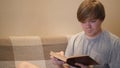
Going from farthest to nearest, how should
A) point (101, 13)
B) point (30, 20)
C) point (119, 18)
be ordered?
point (119, 18)
point (30, 20)
point (101, 13)

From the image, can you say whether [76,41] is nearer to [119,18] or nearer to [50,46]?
[50,46]

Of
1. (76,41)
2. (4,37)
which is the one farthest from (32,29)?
(76,41)

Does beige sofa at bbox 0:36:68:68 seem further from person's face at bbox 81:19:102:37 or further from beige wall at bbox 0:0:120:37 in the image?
person's face at bbox 81:19:102:37

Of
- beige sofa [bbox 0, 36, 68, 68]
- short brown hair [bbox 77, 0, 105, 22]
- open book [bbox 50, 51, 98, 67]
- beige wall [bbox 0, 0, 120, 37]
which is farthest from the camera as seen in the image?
beige wall [bbox 0, 0, 120, 37]

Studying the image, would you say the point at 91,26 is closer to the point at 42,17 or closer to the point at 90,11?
the point at 90,11

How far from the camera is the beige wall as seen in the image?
74.3 inches

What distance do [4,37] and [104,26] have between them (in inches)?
36.7

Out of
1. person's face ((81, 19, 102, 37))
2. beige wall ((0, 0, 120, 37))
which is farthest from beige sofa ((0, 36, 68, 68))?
person's face ((81, 19, 102, 37))

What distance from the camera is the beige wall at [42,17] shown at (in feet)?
6.19

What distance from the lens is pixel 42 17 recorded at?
1945 mm

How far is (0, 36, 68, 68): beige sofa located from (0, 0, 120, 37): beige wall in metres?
0.15

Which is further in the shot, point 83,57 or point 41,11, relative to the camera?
point 41,11

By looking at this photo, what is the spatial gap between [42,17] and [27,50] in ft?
1.15

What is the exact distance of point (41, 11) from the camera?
194cm
